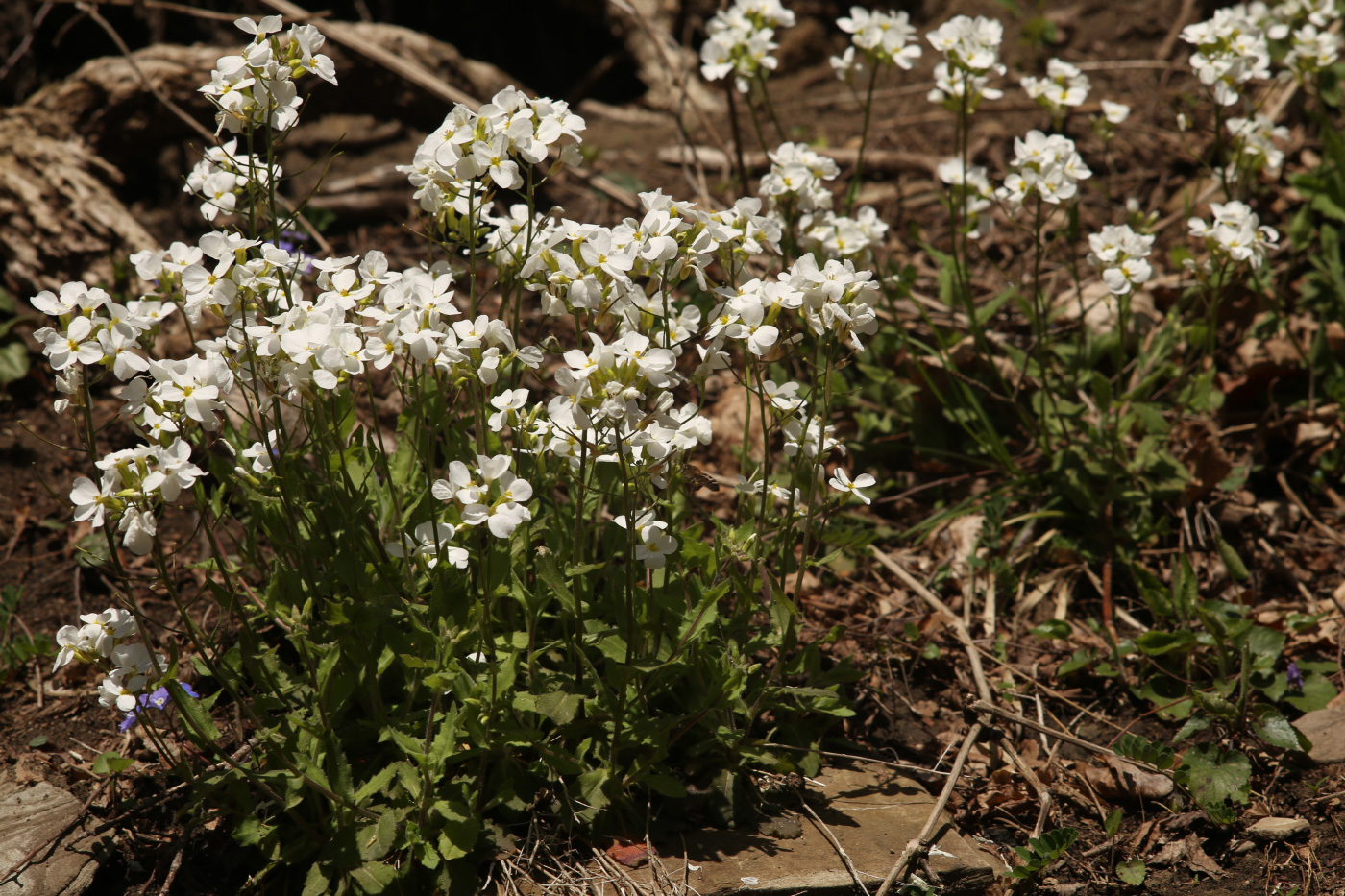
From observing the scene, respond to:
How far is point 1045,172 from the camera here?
312cm

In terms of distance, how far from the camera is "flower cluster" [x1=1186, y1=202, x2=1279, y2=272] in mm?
3125

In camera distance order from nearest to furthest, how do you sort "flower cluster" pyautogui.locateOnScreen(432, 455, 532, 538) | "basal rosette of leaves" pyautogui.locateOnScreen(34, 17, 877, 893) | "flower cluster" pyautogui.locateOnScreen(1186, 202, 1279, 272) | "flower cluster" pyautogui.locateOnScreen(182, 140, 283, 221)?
"flower cluster" pyautogui.locateOnScreen(432, 455, 532, 538) → "basal rosette of leaves" pyautogui.locateOnScreen(34, 17, 877, 893) → "flower cluster" pyautogui.locateOnScreen(182, 140, 283, 221) → "flower cluster" pyautogui.locateOnScreen(1186, 202, 1279, 272)

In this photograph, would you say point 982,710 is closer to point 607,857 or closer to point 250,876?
point 607,857

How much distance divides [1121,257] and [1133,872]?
1829mm

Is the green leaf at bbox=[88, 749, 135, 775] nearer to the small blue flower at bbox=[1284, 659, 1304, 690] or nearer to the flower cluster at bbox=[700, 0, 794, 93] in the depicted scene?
the flower cluster at bbox=[700, 0, 794, 93]

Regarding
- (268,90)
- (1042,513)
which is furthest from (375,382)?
(1042,513)

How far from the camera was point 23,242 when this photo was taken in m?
4.27

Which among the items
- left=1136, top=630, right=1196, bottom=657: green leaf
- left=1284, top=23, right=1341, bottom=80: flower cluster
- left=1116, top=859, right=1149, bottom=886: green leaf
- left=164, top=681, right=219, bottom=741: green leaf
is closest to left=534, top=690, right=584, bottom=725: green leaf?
left=164, top=681, right=219, bottom=741: green leaf

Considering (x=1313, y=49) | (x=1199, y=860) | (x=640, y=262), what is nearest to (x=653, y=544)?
(x=640, y=262)

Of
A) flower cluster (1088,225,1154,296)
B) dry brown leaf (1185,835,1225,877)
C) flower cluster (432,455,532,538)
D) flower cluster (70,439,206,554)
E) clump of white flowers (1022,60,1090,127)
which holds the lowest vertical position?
dry brown leaf (1185,835,1225,877)

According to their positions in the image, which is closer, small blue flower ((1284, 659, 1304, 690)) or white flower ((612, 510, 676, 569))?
white flower ((612, 510, 676, 569))

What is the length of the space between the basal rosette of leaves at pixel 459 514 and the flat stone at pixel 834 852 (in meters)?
0.12

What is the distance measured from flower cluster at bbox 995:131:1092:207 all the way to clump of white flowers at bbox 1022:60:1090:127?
7.4 inches

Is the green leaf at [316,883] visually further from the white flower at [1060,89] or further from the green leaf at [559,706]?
the white flower at [1060,89]
